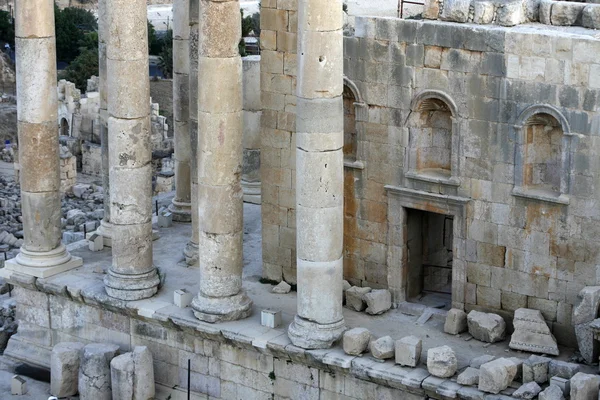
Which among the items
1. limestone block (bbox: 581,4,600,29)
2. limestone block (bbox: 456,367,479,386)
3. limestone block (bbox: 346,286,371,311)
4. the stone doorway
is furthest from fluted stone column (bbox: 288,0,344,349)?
limestone block (bbox: 581,4,600,29)

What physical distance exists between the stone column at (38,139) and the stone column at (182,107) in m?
3.42

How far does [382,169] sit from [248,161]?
8.40 meters

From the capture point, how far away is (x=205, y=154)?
27078 millimetres

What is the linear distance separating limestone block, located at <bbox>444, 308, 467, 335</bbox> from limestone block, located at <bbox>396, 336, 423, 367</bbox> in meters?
1.50

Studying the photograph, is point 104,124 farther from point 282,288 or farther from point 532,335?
point 532,335

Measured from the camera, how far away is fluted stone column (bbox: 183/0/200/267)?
30844mm

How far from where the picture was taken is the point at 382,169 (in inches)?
1112

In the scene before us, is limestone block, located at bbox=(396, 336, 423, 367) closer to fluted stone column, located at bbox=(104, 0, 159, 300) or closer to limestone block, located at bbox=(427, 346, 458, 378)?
limestone block, located at bbox=(427, 346, 458, 378)

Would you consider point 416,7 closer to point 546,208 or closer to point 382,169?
point 382,169

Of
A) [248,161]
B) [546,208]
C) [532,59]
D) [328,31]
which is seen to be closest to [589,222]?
[546,208]

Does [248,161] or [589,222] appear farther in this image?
[248,161]

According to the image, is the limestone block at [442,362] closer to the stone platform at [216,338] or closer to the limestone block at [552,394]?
the stone platform at [216,338]

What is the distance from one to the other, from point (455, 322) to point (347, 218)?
3.07 m

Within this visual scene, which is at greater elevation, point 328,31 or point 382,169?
point 328,31
